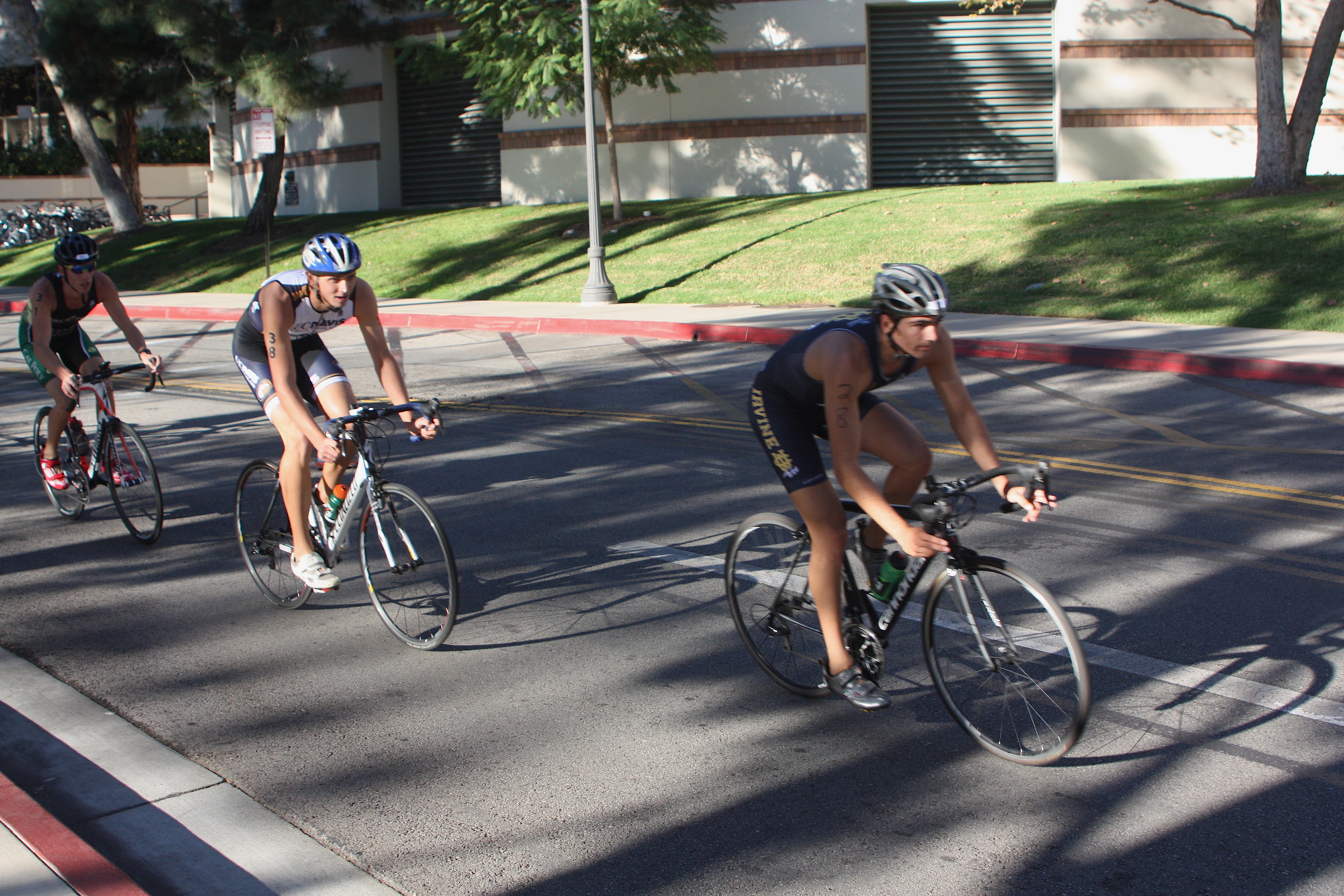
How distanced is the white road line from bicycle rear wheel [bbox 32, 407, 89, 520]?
5004 millimetres

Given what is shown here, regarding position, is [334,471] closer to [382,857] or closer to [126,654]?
[126,654]

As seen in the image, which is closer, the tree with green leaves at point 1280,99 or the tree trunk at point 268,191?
the tree with green leaves at point 1280,99

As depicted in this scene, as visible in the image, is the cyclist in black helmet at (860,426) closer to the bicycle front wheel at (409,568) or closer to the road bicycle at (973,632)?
the road bicycle at (973,632)

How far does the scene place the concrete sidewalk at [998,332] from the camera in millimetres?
12172

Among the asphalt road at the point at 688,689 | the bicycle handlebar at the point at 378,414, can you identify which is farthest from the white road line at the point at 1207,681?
the bicycle handlebar at the point at 378,414

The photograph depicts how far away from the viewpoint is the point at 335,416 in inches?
227

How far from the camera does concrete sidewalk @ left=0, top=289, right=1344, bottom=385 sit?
39.9 ft

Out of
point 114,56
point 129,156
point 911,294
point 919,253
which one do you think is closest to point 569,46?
point 919,253

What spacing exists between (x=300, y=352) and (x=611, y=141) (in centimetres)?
1814

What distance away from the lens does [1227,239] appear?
55.4 feet

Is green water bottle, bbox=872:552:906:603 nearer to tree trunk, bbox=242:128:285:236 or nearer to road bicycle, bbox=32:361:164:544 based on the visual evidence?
road bicycle, bbox=32:361:164:544

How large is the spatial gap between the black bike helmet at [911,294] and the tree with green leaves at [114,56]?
27236 mm

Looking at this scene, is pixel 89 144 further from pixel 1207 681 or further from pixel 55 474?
pixel 1207 681

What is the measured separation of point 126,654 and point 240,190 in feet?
122
